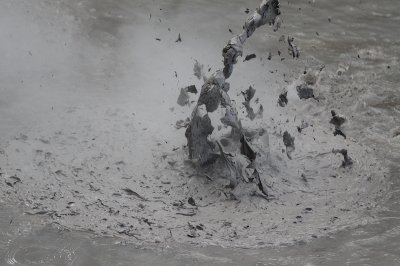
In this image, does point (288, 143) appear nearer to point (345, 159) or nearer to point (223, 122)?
point (345, 159)

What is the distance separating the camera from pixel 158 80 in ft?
21.7

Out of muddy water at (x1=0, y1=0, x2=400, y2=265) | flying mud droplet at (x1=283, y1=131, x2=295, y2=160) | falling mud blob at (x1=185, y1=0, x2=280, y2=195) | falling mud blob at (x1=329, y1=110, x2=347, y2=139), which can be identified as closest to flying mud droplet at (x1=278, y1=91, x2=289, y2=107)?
muddy water at (x1=0, y1=0, x2=400, y2=265)

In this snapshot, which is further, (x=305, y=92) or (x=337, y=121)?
(x=305, y=92)

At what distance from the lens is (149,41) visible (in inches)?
300

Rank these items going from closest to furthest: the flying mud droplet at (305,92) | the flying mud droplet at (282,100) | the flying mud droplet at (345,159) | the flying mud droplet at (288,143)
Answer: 1. the flying mud droplet at (345,159)
2. the flying mud droplet at (288,143)
3. the flying mud droplet at (282,100)
4. the flying mud droplet at (305,92)

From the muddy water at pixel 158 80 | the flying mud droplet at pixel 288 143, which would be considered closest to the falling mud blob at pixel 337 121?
the muddy water at pixel 158 80

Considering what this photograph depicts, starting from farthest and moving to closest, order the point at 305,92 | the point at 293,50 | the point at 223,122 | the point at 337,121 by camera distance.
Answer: the point at 293,50
the point at 305,92
the point at 337,121
the point at 223,122

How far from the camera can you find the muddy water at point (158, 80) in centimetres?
388

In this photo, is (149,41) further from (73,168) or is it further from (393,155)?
(393,155)

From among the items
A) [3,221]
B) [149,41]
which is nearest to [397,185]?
[3,221]

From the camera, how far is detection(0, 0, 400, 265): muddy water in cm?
388

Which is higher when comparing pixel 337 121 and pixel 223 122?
pixel 337 121

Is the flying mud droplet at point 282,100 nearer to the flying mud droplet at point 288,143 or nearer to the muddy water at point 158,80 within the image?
the muddy water at point 158,80

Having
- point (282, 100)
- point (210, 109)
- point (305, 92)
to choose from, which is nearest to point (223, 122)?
point (210, 109)
